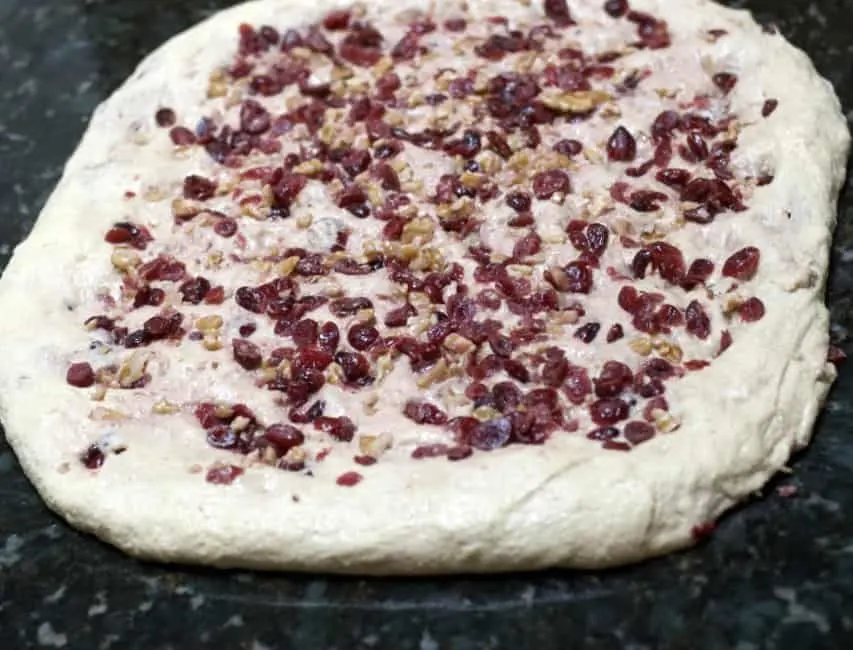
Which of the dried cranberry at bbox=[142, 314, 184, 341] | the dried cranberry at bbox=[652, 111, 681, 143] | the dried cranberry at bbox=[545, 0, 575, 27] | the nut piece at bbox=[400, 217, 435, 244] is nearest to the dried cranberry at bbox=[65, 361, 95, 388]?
the dried cranberry at bbox=[142, 314, 184, 341]

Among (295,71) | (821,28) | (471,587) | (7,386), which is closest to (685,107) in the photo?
(821,28)

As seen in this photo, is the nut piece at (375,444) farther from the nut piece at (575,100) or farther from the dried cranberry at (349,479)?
the nut piece at (575,100)

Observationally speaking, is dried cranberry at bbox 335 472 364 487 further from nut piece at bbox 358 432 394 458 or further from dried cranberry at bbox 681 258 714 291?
dried cranberry at bbox 681 258 714 291

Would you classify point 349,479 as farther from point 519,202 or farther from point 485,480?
point 519,202

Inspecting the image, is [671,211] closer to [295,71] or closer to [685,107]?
[685,107]

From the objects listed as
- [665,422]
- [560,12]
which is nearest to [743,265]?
[665,422]

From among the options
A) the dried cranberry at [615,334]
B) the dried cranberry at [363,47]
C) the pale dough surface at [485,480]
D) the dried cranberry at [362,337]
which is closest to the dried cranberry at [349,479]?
the pale dough surface at [485,480]

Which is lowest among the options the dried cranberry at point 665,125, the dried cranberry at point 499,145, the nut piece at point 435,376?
the nut piece at point 435,376
